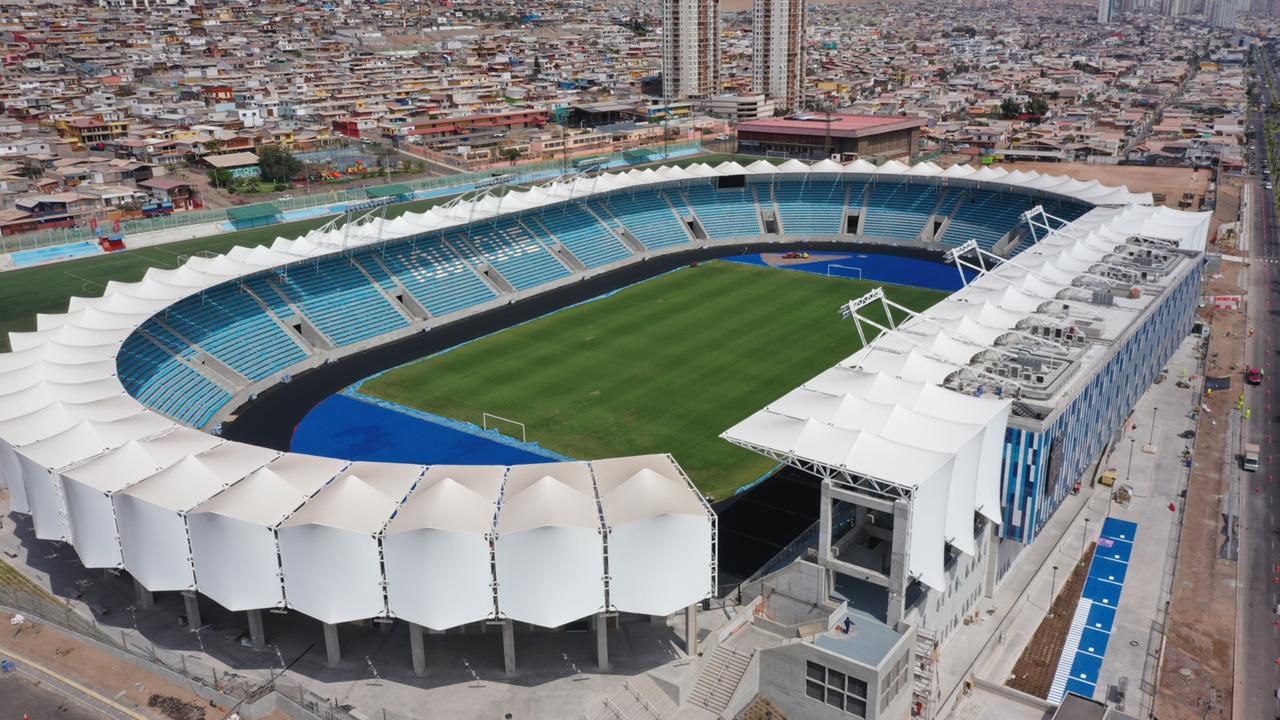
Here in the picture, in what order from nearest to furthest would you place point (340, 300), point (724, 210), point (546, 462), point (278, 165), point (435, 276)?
point (546, 462) < point (340, 300) < point (435, 276) < point (724, 210) < point (278, 165)

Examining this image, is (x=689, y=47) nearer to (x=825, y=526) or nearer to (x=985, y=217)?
(x=985, y=217)

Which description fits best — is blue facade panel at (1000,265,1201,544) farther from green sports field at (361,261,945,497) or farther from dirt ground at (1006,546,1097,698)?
green sports field at (361,261,945,497)

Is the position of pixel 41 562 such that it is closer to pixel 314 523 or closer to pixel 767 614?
pixel 314 523

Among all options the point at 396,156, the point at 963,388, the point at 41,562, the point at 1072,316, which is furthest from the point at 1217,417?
the point at 396,156

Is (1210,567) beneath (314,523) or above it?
beneath

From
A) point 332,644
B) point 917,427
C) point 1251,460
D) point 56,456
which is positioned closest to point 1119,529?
point 1251,460

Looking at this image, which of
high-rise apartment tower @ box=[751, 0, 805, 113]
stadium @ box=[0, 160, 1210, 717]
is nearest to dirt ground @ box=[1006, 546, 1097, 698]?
stadium @ box=[0, 160, 1210, 717]
